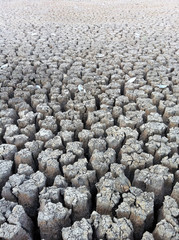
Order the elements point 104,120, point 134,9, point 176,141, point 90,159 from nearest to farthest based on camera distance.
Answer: point 90,159 → point 176,141 → point 104,120 → point 134,9

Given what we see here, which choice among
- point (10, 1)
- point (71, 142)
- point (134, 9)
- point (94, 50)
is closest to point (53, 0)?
point (10, 1)

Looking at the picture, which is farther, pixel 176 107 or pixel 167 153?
pixel 176 107

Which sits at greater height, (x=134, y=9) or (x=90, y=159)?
(x=134, y=9)

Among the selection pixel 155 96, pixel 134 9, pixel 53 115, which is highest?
pixel 134 9

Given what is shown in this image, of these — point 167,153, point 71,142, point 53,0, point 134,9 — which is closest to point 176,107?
point 167,153

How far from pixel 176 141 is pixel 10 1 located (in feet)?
21.7

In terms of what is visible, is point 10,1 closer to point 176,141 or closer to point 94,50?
point 94,50

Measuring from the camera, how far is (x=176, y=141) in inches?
64.2

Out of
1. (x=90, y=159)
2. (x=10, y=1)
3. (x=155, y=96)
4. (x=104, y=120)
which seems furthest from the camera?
(x=10, y=1)

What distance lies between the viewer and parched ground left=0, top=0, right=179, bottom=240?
1171 mm

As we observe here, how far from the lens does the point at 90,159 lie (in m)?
1.50

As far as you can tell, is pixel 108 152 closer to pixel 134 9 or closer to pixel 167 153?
pixel 167 153

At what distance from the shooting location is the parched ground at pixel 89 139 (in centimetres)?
117

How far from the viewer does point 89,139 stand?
1.64 metres
